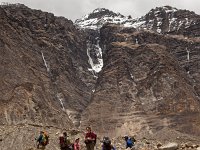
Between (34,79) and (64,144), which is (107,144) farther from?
(34,79)

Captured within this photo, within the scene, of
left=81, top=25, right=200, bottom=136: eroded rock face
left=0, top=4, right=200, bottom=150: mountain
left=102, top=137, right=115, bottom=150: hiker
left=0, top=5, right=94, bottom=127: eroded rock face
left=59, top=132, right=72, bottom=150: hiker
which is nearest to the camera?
left=102, top=137, right=115, bottom=150: hiker

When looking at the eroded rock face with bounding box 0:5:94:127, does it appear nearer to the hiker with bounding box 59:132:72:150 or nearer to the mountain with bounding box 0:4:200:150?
the mountain with bounding box 0:4:200:150

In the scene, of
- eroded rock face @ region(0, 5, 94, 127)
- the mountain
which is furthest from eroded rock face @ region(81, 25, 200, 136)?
eroded rock face @ region(0, 5, 94, 127)

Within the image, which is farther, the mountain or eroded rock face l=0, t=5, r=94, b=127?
the mountain

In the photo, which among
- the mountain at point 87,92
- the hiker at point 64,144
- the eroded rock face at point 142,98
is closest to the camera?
the hiker at point 64,144

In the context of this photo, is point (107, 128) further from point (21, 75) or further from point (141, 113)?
point (21, 75)

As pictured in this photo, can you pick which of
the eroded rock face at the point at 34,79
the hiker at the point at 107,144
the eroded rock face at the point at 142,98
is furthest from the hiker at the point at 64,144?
the eroded rock face at the point at 142,98

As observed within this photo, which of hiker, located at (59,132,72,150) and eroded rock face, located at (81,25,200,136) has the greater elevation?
eroded rock face, located at (81,25,200,136)

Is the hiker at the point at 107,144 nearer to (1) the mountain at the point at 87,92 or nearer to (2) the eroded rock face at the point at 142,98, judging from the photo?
(1) the mountain at the point at 87,92

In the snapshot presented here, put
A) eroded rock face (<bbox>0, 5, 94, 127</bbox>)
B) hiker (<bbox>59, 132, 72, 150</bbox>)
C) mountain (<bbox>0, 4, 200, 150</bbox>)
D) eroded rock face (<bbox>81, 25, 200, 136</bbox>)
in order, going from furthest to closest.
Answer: eroded rock face (<bbox>81, 25, 200, 136</bbox>) < mountain (<bbox>0, 4, 200, 150</bbox>) < eroded rock face (<bbox>0, 5, 94, 127</bbox>) < hiker (<bbox>59, 132, 72, 150</bbox>)

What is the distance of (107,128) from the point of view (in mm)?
162375

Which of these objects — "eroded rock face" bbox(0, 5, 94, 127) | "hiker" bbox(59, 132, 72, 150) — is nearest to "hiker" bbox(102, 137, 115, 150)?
"hiker" bbox(59, 132, 72, 150)

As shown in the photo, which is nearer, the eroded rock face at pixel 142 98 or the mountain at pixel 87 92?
the mountain at pixel 87 92

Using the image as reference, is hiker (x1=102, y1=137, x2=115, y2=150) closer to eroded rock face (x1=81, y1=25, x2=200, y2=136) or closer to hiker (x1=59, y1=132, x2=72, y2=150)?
hiker (x1=59, y1=132, x2=72, y2=150)
